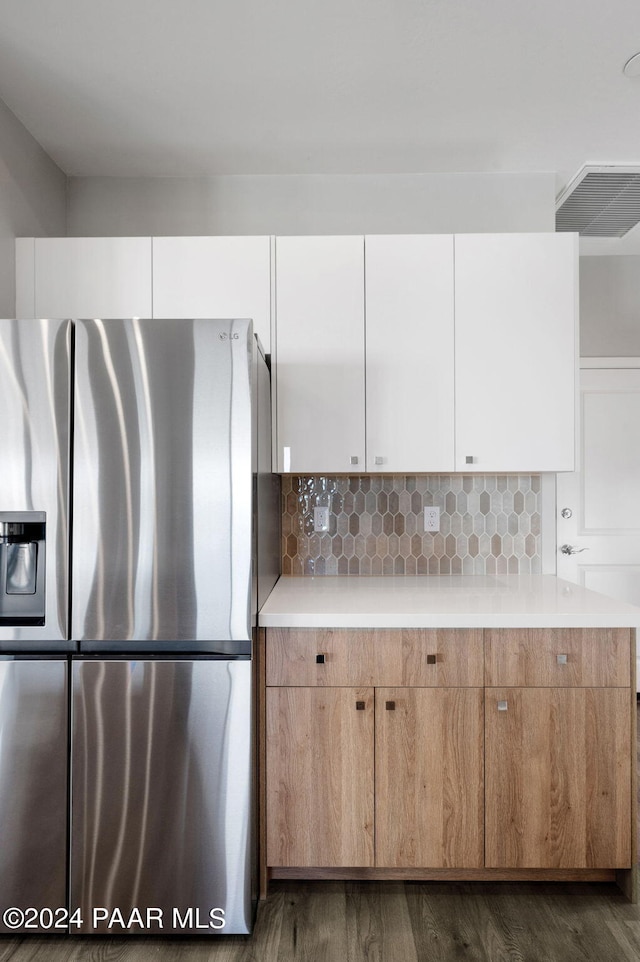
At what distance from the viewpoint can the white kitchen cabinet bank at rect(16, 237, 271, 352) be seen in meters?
2.44

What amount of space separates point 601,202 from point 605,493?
1696 millimetres

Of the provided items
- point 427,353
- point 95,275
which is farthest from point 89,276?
point 427,353

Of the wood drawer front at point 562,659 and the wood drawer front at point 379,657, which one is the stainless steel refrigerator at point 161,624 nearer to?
the wood drawer front at point 379,657

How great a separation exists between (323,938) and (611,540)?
2.88 m

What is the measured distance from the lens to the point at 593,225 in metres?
3.36

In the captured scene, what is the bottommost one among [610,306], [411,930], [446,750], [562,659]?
[411,930]

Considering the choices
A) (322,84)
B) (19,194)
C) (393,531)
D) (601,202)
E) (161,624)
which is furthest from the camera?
(601,202)

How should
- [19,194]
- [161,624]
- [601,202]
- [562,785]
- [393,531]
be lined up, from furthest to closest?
[601,202], [393,531], [19,194], [562,785], [161,624]

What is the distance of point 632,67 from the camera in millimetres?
2090

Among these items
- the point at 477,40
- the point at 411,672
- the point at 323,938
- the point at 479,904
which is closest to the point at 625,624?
the point at 411,672

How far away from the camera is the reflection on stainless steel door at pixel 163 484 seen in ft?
5.84

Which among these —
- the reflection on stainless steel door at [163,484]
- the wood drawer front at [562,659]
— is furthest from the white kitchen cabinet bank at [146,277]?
the wood drawer front at [562,659]

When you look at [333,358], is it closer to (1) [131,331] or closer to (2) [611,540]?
(1) [131,331]

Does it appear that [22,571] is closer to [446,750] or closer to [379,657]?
[379,657]
